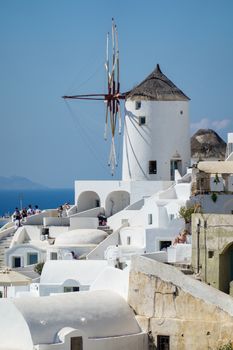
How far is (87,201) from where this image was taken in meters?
63.4

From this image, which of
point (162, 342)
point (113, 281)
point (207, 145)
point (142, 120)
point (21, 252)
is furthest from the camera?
point (207, 145)

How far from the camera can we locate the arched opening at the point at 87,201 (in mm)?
63125

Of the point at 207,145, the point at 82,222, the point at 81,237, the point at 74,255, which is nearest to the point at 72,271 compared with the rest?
the point at 74,255

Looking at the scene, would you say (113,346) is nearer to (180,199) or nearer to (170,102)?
(180,199)

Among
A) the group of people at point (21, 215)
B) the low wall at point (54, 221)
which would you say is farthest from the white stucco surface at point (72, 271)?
the group of people at point (21, 215)

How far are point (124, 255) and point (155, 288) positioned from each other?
976 centimetres

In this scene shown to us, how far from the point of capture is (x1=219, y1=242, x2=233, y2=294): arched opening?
4244 centimetres

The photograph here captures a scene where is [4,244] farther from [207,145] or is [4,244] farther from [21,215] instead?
[207,145]

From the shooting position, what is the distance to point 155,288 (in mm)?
42125

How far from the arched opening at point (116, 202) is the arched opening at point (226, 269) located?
19.4 m

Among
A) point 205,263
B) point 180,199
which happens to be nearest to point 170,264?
point 205,263

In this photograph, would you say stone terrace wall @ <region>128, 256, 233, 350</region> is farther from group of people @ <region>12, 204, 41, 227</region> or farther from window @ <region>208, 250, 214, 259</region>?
group of people @ <region>12, 204, 41, 227</region>

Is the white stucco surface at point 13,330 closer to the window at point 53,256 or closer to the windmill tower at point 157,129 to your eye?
the window at point 53,256

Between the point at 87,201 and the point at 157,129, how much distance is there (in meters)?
4.28
